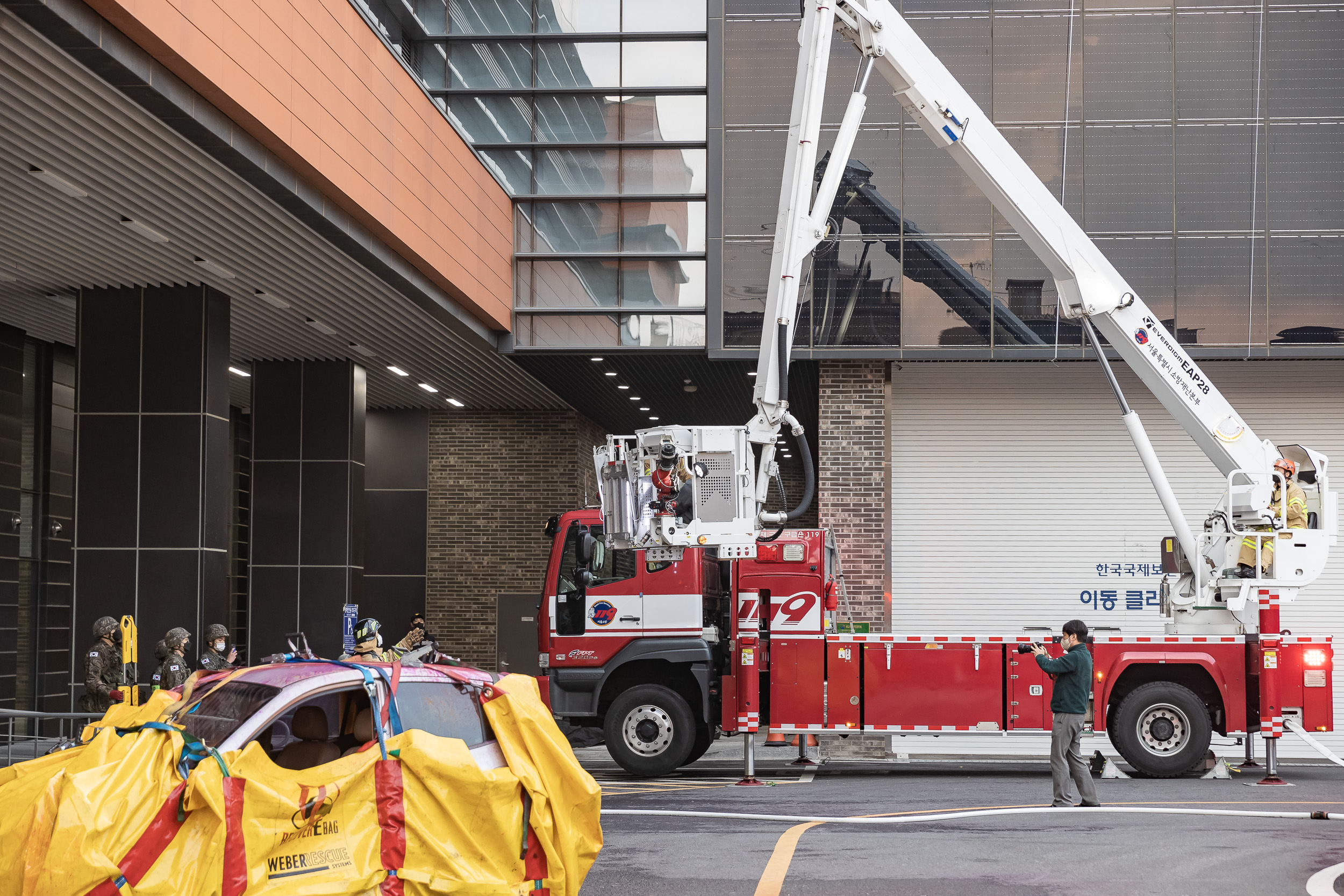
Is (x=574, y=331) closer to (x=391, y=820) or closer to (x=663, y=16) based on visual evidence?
(x=663, y=16)

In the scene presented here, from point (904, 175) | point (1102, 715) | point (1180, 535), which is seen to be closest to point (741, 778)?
point (1102, 715)

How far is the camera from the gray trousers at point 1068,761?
12094 millimetres

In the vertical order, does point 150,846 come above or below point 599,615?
below

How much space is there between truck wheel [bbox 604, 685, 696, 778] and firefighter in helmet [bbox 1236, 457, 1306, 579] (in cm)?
662

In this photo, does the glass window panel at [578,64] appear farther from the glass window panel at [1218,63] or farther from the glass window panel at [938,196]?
the glass window panel at [1218,63]

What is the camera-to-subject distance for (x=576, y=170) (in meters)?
20.0

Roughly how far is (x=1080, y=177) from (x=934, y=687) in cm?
810

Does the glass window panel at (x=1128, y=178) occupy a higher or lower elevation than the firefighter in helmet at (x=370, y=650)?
higher

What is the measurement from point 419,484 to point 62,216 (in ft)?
43.1

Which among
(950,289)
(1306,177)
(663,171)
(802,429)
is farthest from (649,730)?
(1306,177)

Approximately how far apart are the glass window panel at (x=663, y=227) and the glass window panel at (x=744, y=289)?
989mm

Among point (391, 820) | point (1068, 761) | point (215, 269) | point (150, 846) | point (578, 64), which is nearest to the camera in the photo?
point (150, 846)

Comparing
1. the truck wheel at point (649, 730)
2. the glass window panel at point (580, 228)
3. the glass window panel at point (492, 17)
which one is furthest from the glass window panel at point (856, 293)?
the truck wheel at point (649, 730)

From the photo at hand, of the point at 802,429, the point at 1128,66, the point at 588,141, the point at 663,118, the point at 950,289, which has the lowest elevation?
the point at 802,429
